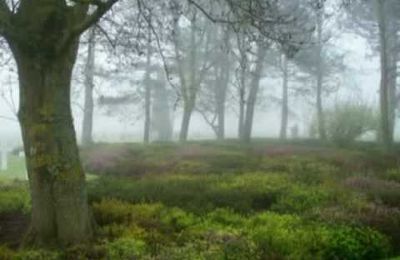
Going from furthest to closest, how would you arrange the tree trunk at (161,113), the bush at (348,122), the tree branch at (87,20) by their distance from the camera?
the tree trunk at (161,113) → the bush at (348,122) → the tree branch at (87,20)

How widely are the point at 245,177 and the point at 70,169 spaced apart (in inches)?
280

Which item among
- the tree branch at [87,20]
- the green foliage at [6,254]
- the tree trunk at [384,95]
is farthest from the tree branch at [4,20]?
the tree trunk at [384,95]

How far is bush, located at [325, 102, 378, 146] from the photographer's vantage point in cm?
3138

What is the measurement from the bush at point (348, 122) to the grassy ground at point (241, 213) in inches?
456

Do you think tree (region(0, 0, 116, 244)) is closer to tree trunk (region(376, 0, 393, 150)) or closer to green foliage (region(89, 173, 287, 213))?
green foliage (region(89, 173, 287, 213))

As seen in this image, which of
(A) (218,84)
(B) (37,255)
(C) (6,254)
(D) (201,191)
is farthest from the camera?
(A) (218,84)

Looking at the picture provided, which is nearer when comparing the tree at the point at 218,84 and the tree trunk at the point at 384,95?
the tree trunk at the point at 384,95

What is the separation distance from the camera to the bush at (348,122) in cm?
3138

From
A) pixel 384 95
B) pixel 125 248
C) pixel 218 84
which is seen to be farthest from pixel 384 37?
pixel 125 248

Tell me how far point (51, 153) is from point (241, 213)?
4.08 metres

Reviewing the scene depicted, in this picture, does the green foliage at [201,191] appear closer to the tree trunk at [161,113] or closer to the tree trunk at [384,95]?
the tree trunk at [384,95]

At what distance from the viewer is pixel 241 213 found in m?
12.1

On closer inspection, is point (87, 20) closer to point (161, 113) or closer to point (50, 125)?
point (50, 125)

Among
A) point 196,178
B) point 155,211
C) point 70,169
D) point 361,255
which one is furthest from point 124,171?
point 361,255
